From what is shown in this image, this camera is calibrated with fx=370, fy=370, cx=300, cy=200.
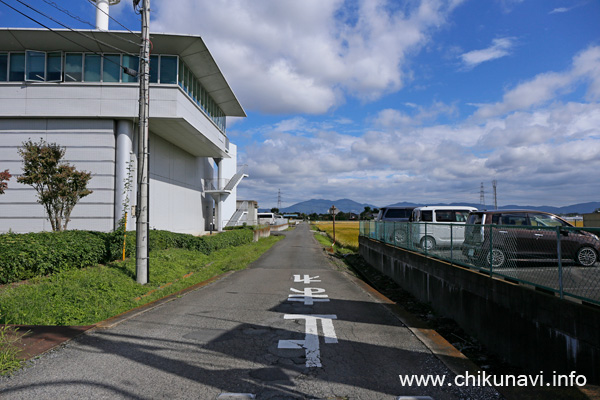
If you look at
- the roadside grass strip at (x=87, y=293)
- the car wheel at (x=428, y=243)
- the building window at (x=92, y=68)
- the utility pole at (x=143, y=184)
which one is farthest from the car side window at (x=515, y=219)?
the building window at (x=92, y=68)

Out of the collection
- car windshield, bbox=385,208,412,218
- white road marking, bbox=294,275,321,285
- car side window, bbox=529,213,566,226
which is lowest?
white road marking, bbox=294,275,321,285

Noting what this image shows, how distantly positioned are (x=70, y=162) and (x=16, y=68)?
18.3 ft

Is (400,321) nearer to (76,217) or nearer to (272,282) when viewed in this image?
(272,282)

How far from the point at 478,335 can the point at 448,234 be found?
9.46 feet

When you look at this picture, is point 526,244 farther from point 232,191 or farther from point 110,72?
point 232,191

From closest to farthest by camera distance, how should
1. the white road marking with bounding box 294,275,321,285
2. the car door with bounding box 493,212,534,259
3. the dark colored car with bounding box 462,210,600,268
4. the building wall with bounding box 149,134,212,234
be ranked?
the dark colored car with bounding box 462,210,600,268, the car door with bounding box 493,212,534,259, the white road marking with bounding box 294,275,321,285, the building wall with bounding box 149,134,212,234

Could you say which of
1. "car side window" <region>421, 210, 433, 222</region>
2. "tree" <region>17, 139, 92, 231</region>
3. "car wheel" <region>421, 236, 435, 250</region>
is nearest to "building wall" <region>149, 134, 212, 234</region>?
"tree" <region>17, 139, 92, 231</region>

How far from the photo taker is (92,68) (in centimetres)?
1902

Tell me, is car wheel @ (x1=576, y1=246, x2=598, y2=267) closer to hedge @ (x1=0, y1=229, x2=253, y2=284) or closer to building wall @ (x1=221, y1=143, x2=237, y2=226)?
hedge @ (x1=0, y1=229, x2=253, y2=284)

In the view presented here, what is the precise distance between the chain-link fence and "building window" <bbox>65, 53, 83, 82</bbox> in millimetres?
19150

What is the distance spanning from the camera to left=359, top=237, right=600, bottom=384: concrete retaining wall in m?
3.93

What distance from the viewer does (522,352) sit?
16.4 ft

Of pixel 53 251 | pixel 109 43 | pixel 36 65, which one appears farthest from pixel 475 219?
pixel 36 65

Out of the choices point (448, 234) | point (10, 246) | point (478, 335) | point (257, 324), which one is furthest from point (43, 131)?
point (478, 335)
